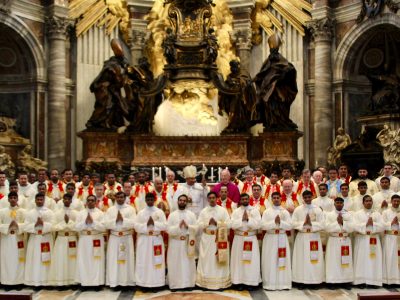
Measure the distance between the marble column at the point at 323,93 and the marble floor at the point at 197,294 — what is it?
9631 mm

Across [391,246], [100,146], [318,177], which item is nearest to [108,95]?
[100,146]

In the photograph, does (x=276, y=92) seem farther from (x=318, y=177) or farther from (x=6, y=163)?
(x=6, y=163)

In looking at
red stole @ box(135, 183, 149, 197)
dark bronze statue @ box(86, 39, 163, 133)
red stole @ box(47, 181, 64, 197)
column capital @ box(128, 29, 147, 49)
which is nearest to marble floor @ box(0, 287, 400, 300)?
red stole @ box(135, 183, 149, 197)

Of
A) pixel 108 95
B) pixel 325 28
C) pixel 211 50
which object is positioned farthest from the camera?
pixel 325 28

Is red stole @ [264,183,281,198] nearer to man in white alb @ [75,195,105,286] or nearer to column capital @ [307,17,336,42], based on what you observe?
man in white alb @ [75,195,105,286]

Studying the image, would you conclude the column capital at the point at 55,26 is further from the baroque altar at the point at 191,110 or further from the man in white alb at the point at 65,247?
the man in white alb at the point at 65,247

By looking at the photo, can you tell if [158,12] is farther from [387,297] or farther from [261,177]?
[387,297]

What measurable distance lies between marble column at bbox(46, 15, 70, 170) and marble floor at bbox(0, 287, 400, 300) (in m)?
9.64

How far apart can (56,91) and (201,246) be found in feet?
34.6

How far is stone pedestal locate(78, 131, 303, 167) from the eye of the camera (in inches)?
701

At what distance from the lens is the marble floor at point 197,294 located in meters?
9.38

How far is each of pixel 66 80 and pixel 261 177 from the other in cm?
854

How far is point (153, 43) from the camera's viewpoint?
21172mm

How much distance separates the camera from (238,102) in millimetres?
18000
